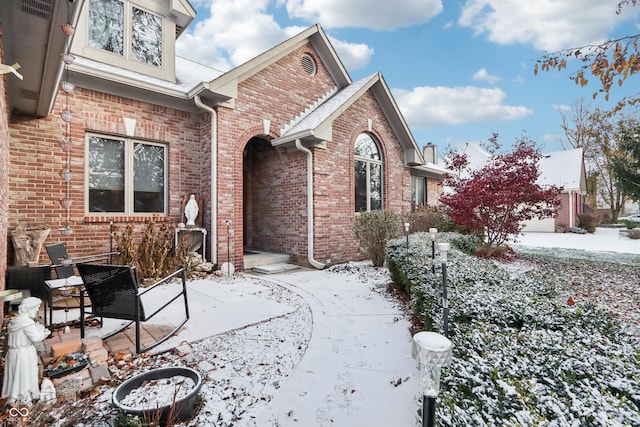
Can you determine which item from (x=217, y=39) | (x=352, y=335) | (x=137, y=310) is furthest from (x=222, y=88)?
(x=217, y=39)

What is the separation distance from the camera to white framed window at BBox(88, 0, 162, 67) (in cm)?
684

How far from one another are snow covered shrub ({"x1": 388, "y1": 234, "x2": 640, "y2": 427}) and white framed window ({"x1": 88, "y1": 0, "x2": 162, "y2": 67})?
7991mm

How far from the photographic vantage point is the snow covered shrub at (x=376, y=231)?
7.72 metres

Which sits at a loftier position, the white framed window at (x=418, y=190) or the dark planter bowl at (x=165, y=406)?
the white framed window at (x=418, y=190)

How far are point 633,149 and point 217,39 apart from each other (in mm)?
19824

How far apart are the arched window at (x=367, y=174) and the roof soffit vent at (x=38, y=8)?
744cm

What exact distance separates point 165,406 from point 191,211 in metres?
5.62

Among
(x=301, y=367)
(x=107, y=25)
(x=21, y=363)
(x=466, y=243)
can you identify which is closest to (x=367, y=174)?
(x=466, y=243)

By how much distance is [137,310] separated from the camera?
308 cm

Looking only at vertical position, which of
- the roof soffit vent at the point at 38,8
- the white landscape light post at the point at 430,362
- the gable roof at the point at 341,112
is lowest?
the white landscape light post at the point at 430,362

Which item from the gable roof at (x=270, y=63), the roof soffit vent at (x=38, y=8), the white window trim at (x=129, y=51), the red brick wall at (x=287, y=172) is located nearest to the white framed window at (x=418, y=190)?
the red brick wall at (x=287, y=172)

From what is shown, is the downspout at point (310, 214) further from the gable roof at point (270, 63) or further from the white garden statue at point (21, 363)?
the white garden statue at point (21, 363)

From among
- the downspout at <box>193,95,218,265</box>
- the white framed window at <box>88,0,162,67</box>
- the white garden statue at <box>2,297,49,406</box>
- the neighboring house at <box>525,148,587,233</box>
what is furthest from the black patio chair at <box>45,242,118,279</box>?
the neighboring house at <box>525,148,587,233</box>

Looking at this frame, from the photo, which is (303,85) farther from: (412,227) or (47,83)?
(47,83)
